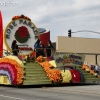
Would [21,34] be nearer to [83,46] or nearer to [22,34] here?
[22,34]

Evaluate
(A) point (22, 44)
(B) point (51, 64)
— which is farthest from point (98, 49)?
(B) point (51, 64)

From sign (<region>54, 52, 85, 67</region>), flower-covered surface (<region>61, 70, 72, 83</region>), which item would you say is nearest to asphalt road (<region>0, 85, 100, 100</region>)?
flower-covered surface (<region>61, 70, 72, 83</region>)

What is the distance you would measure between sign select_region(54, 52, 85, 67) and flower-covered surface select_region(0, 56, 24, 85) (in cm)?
265

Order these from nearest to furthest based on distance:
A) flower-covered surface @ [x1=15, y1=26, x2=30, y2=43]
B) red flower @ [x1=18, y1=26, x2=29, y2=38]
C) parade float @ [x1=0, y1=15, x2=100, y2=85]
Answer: parade float @ [x1=0, y1=15, x2=100, y2=85], flower-covered surface @ [x1=15, y1=26, x2=30, y2=43], red flower @ [x1=18, y1=26, x2=29, y2=38]

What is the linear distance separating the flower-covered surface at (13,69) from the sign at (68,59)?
265cm

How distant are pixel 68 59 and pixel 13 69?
4055 mm

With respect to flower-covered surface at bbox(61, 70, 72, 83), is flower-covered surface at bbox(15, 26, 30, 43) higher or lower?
higher

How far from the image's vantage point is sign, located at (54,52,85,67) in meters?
19.1

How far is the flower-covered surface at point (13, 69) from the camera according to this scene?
16984 millimetres

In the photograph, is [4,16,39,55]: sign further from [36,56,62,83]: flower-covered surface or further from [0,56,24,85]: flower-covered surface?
[36,56,62,83]: flower-covered surface

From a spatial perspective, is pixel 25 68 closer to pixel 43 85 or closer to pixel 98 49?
pixel 43 85

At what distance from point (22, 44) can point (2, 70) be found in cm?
599

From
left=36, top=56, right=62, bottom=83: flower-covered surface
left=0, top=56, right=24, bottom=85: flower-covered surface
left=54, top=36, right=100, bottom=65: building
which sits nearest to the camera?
left=0, top=56, right=24, bottom=85: flower-covered surface

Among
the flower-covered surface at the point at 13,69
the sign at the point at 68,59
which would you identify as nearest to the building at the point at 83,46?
the sign at the point at 68,59
